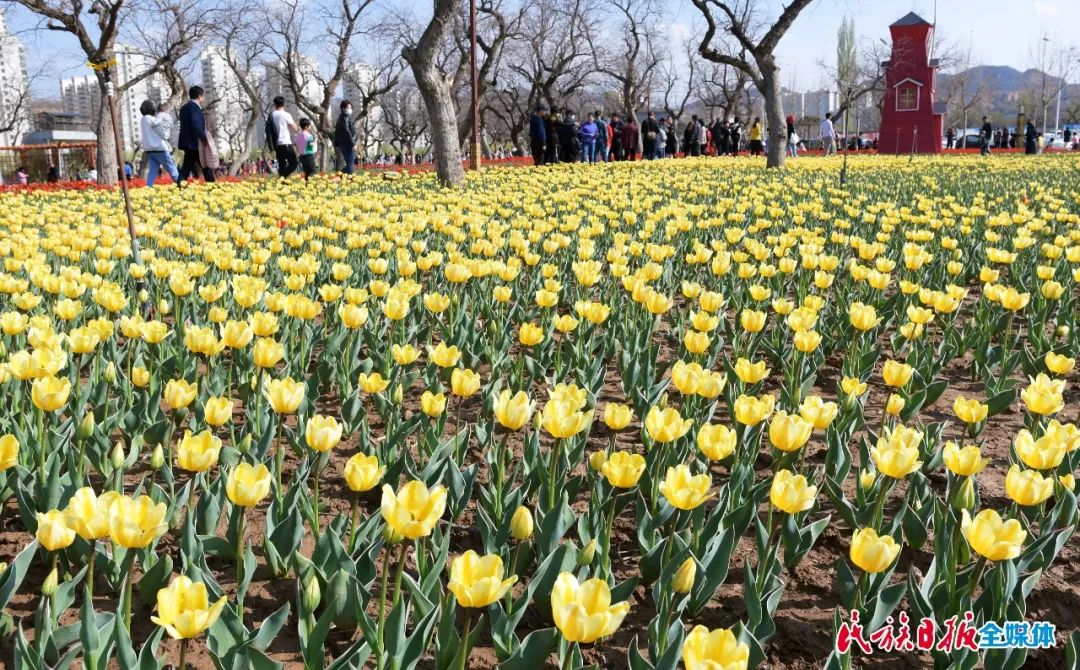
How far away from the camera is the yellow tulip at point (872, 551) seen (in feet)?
5.37

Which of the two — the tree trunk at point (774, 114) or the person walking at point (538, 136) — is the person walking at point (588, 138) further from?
the tree trunk at point (774, 114)

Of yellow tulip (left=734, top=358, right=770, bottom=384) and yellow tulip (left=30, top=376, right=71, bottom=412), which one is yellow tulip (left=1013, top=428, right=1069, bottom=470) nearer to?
yellow tulip (left=734, top=358, right=770, bottom=384)

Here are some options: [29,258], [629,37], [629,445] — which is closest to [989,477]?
[629,445]

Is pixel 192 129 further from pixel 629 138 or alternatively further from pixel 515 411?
pixel 629 138

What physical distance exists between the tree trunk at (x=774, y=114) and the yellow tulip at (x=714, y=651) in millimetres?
18380

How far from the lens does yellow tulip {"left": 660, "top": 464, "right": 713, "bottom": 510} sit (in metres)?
1.83

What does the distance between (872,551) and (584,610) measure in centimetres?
64

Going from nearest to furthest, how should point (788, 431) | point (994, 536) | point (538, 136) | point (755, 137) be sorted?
point (994, 536) → point (788, 431) → point (538, 136) → point (755, 137)

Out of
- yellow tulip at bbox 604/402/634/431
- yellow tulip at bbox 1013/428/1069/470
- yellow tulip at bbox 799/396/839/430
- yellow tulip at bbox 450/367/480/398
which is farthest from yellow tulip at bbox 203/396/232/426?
yellow tulip at bbox 1013/428/1069/470

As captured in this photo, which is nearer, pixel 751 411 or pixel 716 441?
pixel 716 441

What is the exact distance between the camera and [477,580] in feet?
4.66

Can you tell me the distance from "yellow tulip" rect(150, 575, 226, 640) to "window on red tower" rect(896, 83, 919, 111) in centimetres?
4249

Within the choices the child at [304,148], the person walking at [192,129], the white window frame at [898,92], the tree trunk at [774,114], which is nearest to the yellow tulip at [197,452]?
the person walking at [192,129]

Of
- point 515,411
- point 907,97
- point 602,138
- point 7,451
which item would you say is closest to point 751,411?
point 515,411
